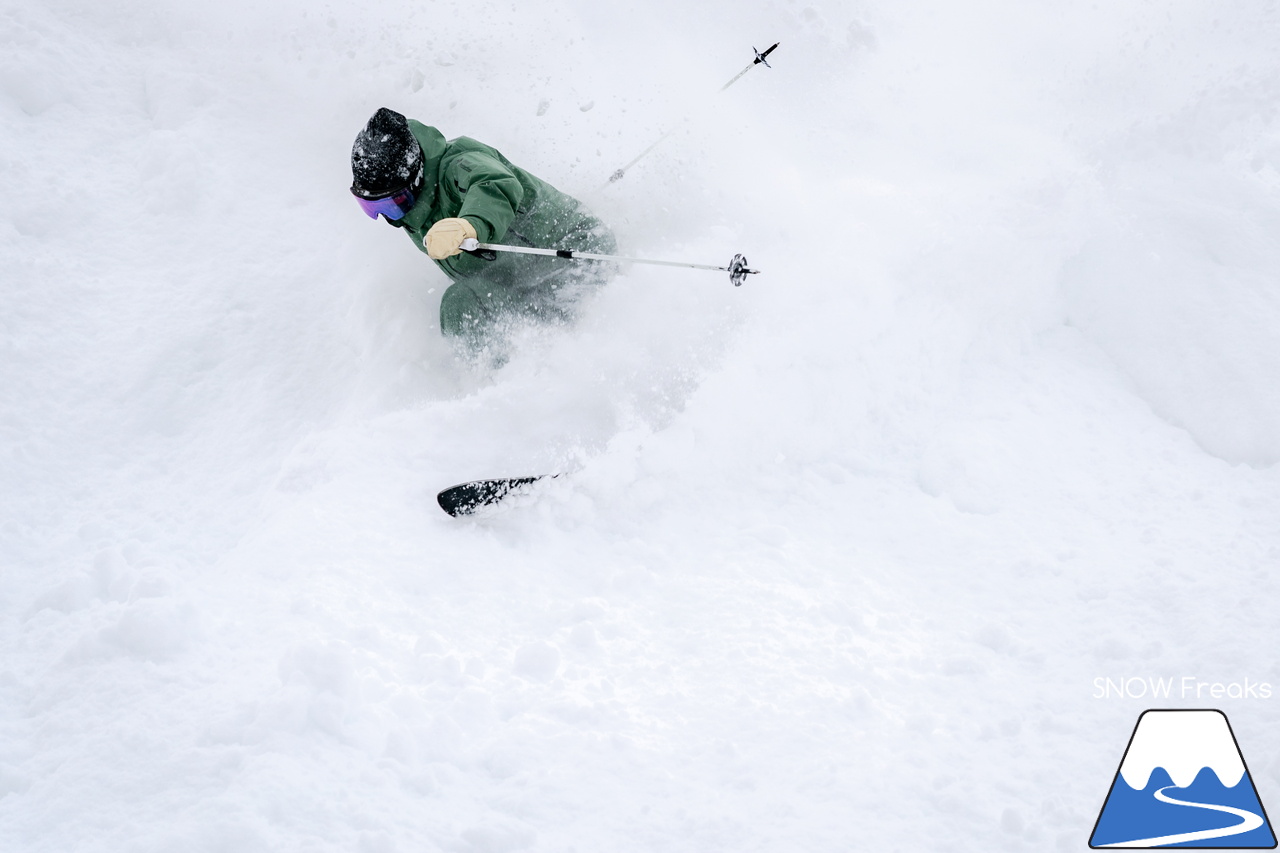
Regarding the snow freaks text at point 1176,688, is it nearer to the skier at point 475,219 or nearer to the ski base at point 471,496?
the ski base at point 471,496

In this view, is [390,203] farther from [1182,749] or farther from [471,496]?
[1182,749]

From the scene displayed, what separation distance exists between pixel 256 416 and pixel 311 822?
2241 millimetres

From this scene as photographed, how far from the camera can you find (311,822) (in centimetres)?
221

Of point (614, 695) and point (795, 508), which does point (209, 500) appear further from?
point (795, 508)

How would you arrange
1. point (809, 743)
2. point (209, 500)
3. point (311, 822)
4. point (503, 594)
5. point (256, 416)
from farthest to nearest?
point (256, 416)
point (209, 500)
point (503, 594)
point (809, 743)
point (311, 822)

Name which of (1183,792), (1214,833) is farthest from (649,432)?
(1214,833)

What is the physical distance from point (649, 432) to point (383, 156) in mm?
1696

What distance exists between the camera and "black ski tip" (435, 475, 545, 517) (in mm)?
3314

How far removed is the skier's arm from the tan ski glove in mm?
99

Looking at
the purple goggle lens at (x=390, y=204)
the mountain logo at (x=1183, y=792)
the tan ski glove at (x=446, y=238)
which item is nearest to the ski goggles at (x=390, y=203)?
the purple goggle lens at (x=390, y=204)

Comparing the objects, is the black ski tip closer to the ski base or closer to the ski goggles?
the ski base

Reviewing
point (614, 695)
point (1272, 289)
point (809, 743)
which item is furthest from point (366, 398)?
point (1272, 289)

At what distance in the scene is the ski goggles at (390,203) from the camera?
3680 mm

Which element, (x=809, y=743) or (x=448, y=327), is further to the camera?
(x=448, y=327)
